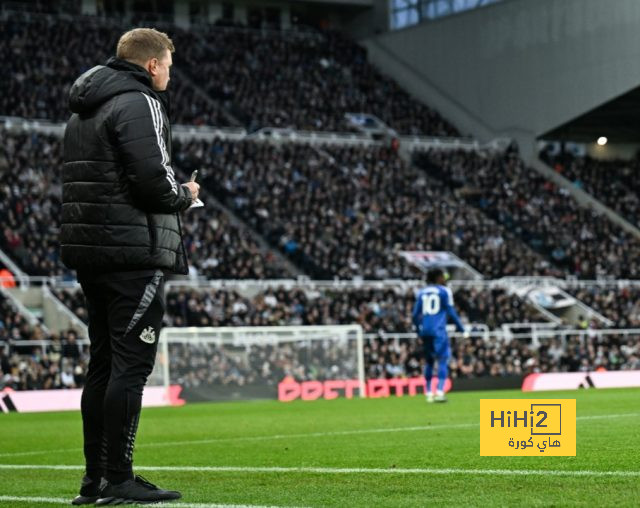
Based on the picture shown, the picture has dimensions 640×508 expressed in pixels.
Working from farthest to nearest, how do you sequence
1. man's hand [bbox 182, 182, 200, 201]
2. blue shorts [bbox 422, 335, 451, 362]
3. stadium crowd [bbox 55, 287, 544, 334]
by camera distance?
stadium crowd [bbox 55, 287, 544, 334]
blue shorts [bbox 422, 335, 451, 362]
man's hand [bbox 182, 182, 200, 201]

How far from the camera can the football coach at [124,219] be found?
7.02 metres

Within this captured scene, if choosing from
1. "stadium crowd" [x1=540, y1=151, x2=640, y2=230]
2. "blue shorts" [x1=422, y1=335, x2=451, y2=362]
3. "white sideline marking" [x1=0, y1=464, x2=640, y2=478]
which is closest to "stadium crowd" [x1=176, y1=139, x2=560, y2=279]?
"stadium crowd" [x1=540, y1=151, x2=640, y2=230]

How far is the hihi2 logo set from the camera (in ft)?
25.9

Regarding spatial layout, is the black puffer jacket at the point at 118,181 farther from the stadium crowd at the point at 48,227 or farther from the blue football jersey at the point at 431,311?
the stadium crowd at the point at 48,227

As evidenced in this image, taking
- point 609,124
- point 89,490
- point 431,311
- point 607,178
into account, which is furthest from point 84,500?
point 609,124

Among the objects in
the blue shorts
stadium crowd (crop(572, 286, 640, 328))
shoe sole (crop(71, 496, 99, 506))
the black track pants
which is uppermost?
the black track pants

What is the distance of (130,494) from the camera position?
697 centimetres

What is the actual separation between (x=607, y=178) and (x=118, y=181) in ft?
162

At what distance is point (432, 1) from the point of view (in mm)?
58219

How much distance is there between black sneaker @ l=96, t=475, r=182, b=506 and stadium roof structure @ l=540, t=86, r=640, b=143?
4378cm

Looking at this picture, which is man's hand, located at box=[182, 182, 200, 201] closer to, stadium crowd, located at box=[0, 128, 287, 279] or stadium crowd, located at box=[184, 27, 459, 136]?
stadium crowd, located at box=[0, 128, 287, 279]

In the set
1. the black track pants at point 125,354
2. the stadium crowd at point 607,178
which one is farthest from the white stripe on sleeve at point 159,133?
the stadium crowd at point 607,178

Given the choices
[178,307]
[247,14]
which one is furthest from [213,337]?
[247,14]

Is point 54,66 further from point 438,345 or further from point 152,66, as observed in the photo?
point 152,66
